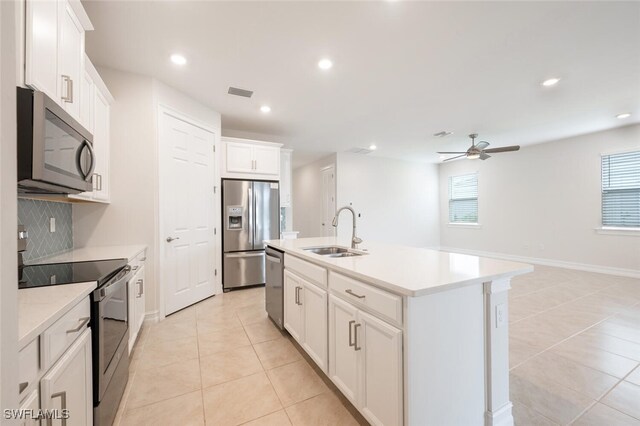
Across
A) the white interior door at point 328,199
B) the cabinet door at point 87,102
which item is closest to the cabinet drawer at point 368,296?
the cabinet door at point 87,102

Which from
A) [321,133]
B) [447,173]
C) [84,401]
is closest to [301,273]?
[84,401]

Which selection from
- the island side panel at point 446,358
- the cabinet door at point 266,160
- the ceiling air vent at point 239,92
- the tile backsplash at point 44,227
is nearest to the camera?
the island side panel at point 446,358

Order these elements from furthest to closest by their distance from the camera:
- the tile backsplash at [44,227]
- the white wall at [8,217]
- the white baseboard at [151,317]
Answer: the white baseboard at [151,317], the tile backsplash at [44,227], the white wall at [8,217]

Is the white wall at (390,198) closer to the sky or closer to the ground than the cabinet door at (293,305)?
closer to the sky

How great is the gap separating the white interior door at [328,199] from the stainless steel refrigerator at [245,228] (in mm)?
2559

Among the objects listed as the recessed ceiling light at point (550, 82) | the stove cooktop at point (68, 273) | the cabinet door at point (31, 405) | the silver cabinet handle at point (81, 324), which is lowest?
the cabinet door at point (31, 405)

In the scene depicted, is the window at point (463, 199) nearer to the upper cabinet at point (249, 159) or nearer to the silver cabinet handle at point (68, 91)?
the upper cabinet at point (249, 159)

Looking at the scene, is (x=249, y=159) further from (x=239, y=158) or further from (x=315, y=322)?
(x=315, y=322)

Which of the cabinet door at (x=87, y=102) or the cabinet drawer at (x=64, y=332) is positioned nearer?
the cabinet drawer at (x=64, y=332)

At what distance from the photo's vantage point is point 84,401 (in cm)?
113

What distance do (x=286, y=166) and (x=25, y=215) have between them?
3773mm

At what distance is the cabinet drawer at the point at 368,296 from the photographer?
3.88 feet

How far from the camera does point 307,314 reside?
2.01 meters

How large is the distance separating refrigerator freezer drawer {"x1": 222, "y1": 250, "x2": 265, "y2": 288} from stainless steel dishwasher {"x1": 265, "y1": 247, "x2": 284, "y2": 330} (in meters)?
1.30
